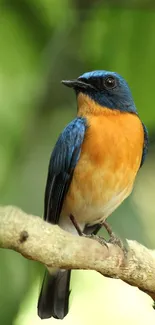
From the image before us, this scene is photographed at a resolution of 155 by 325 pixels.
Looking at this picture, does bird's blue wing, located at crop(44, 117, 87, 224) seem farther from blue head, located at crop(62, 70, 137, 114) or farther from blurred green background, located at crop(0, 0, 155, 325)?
blurred green background, located at crop(0, 0, 155, 325)

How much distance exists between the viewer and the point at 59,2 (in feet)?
7.25

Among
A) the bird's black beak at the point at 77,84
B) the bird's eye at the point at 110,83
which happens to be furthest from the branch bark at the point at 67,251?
the bird's eye at the point at 110,83

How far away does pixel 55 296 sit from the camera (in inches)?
156

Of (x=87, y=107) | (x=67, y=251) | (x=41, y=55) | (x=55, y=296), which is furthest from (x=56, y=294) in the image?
(x=41, y=55)

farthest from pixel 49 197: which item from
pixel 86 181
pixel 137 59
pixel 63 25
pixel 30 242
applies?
pixel 30 242

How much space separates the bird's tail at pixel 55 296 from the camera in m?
3.67

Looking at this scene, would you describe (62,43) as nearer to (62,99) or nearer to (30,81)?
(30,81)

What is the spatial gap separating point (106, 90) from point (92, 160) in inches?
22.1

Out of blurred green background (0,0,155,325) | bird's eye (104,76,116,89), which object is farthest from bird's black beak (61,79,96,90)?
blurred green background (0,0,155,325)

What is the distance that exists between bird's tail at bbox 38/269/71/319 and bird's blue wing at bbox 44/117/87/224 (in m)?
0.42

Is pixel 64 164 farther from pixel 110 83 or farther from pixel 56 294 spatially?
pixel 56 294

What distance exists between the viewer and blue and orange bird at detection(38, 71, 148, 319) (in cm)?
369

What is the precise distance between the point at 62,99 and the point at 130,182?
85 cm

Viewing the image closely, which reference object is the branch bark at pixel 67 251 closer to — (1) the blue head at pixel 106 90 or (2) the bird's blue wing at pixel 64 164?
(2) the bird's blue wing at pixel 64 164
